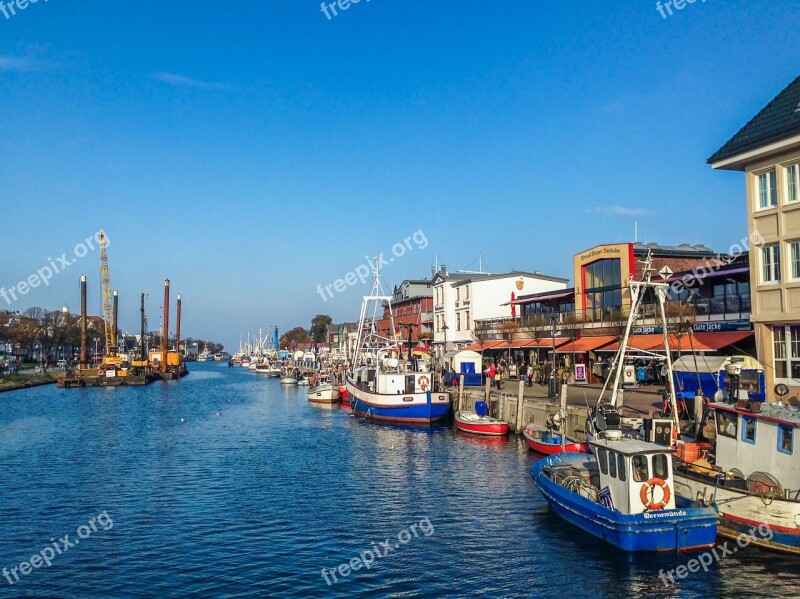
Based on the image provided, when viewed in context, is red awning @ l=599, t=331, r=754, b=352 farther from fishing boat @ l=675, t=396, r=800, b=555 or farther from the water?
fishing boat @ l=675, t=396, r=800, b=555

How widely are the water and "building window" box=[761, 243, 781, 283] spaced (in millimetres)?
13897

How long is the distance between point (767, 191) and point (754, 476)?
639 inches

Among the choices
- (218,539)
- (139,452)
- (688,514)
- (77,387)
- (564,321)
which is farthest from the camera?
(77,387)

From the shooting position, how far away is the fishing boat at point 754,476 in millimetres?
18797

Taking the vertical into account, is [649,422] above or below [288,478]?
above

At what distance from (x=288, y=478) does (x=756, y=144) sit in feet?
84.6

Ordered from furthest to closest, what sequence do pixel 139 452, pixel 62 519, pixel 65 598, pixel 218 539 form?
pixel 139 452, pixel 62 519, pixel 218 539, pixel 65 598

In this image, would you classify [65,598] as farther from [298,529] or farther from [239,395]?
[239,395]

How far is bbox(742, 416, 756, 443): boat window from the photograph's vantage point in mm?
21000

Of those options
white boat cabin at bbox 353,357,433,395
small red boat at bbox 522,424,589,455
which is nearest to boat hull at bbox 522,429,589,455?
small red boat at bbox 522,424,589,455

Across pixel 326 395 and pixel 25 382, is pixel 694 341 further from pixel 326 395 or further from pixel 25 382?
pixel 25 382

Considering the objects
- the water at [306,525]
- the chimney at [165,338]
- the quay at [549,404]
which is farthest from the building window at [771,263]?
the chimney at [165,338]

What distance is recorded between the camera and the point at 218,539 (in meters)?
22.0

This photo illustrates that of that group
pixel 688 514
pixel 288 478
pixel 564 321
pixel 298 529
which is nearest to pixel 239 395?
pixel 564 321
